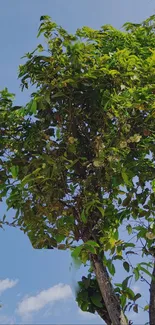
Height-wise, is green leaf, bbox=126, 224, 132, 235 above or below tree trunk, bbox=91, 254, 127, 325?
above

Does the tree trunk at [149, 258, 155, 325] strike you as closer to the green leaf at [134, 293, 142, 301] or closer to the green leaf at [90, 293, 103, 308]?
the green leaf at [134, 293, 142, 301]

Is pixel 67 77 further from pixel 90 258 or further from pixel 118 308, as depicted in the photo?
pixel 118 308

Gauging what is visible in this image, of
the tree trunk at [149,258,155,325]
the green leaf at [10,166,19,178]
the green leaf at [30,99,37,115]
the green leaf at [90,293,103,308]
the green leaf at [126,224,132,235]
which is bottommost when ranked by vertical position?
the tree trunk at [149,258,155,325]

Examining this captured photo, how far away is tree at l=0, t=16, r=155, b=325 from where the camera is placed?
7.61 feet

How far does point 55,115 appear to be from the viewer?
2445 millimetres

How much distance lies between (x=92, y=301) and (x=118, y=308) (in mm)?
222

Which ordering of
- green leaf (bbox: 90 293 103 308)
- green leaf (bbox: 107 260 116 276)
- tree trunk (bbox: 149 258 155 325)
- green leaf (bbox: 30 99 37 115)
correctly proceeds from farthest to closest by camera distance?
1. green leaf (bbox: 90 293 103 308)
2. tree trunk (bbox: 149 258 155 325)
3. green leaf (bbox: 107 260 116 276)
4. green leaf (bbox: 30 99 37 115)

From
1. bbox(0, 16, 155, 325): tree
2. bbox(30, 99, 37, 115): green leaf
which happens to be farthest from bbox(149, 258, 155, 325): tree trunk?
bbox(30, 99, 37, 115): green leaf

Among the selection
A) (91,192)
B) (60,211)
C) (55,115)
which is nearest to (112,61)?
(55,115)

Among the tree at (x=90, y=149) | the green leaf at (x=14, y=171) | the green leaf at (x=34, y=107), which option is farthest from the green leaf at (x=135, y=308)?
the green leaf at (x=34, y=107)

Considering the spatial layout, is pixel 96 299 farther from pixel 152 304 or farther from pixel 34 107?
pixel 34 107

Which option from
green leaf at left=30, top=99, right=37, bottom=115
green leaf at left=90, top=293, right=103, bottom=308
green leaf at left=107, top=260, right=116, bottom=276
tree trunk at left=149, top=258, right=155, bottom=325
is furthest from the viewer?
green leaf at left=90, top=293, right=103, bottom=308

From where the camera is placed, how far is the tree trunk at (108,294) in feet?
8.11

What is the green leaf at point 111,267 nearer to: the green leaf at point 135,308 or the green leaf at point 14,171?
the green leaf at point 135,308
